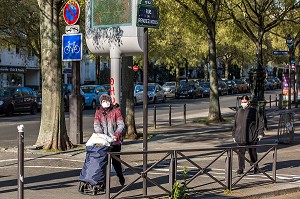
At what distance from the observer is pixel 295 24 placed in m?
35.7

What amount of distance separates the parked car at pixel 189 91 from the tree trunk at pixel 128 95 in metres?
33.4

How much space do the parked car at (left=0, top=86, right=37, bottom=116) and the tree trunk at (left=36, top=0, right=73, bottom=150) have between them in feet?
53.9

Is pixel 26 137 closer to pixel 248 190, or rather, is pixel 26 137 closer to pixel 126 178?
pixel 126 178

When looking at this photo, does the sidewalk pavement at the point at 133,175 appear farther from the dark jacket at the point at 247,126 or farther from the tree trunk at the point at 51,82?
the dark jacket at the point at 247,126

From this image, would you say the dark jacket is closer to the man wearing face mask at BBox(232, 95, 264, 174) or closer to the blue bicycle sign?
the man wearing face mask at BBox(232, 95, 264, 174)

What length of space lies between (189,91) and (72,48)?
37.2m

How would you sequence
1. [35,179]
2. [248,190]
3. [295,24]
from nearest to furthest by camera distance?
[248,190], [35,179], [295,24]

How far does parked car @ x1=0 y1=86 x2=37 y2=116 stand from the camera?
30.7 meters

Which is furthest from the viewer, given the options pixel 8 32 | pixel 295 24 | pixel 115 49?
pixel 8 32

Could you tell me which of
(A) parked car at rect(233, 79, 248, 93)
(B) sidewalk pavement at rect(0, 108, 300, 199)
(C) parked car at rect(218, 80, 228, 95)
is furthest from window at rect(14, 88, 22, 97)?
(A) parked car at rect(233, 79, 248, 93)

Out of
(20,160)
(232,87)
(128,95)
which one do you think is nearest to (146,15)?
(20,160)

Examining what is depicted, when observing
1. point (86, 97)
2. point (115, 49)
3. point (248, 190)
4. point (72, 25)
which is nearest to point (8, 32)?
point (86, 97)

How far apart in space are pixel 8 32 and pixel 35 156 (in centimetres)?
2624

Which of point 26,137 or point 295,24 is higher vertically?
point 295,24
